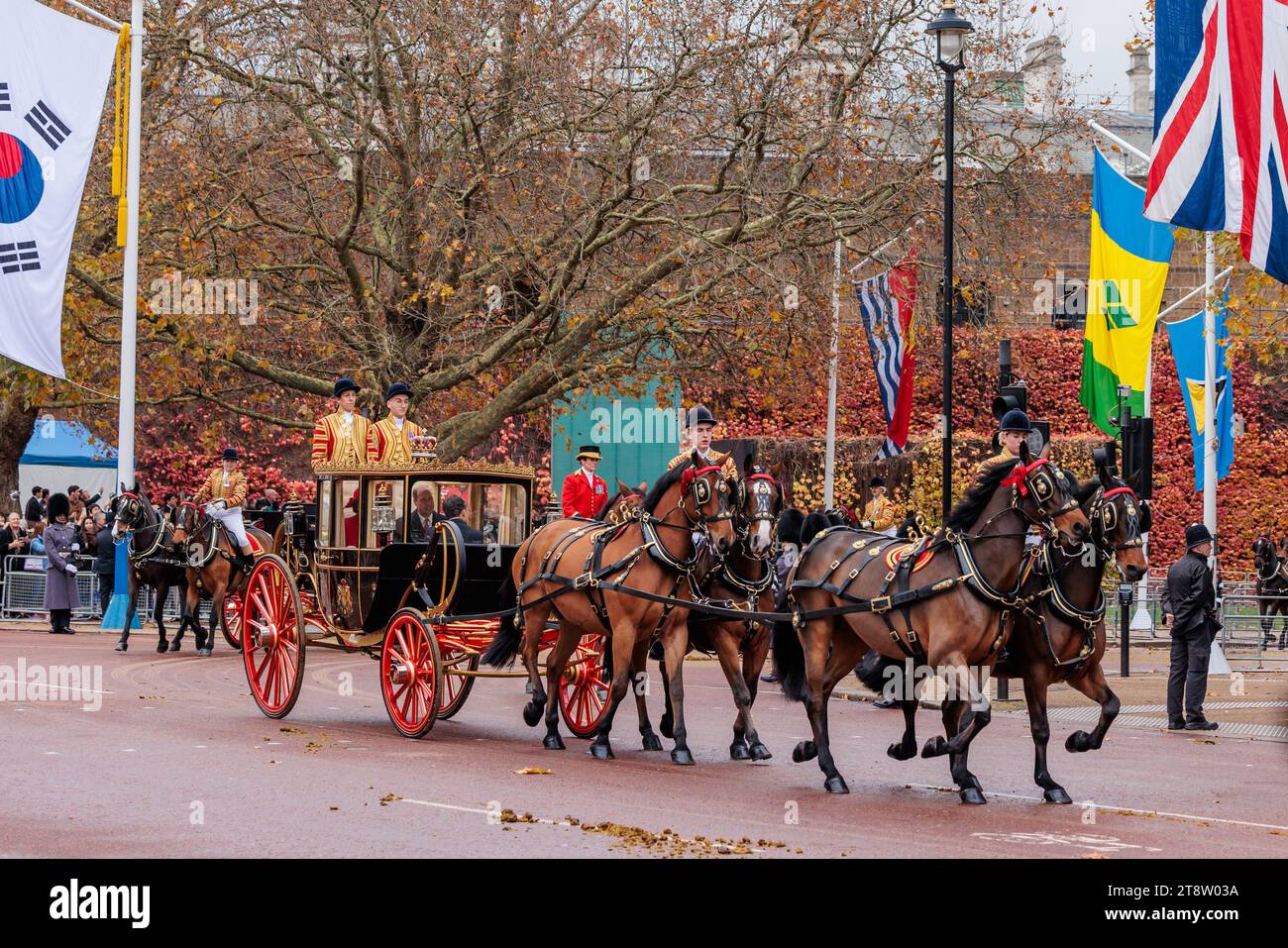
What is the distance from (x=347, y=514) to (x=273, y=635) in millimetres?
1233

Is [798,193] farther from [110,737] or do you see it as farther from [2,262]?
[110,737]

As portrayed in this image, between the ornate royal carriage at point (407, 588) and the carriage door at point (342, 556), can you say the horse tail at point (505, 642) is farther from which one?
the carriage door at point (342, 556)

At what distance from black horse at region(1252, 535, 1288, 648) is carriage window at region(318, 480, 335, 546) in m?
14.2

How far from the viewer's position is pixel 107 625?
27578mm

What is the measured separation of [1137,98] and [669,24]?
26581 mm

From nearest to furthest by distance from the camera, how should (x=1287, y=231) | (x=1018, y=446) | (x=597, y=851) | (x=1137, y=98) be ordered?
(x=597, y=851) → (x=1018, y=446) → (x=1287, y=231) → (x=1137, y=98)

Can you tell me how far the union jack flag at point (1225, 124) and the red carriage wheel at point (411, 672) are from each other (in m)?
7.73

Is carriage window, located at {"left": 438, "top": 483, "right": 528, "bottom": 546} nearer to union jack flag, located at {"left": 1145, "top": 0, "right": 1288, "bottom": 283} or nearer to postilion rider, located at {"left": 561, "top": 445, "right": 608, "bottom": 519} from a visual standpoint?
postilion rider, located at {"left": 561, "top": 445, "right": 608, "bottom": 519}

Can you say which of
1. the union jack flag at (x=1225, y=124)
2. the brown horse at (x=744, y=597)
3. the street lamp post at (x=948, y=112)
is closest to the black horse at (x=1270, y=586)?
the street lamp post at (x=948, y=112)

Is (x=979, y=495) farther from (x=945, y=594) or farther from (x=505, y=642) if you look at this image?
(x=505, y=642)

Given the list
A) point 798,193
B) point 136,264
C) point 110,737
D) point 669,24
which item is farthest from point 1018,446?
point 136,264

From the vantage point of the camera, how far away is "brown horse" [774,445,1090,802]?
10766 mm

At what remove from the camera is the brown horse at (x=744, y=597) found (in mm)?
12148

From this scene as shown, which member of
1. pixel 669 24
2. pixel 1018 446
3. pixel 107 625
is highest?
pixel 669 24
